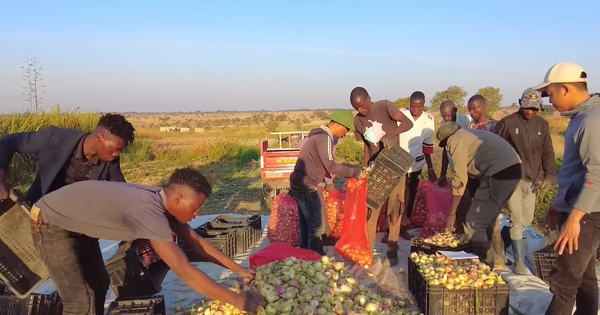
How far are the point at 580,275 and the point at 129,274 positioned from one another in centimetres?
357

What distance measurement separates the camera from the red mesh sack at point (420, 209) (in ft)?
20.8

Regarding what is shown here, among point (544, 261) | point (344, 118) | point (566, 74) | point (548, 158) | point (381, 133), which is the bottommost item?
point (544, 261)

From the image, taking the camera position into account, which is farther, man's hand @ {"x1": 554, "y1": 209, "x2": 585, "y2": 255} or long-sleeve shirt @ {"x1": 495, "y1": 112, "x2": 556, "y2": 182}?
long-sleeve shirt @ {"x1": 495, "y1": 112, "x2": 556, "y2": 182}

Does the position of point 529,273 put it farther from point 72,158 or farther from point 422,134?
point 72,158

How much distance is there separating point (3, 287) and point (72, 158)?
4.36 feet

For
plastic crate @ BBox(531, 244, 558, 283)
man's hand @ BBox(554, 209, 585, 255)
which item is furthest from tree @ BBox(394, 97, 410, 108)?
man's hand @ BBox(554, 209, 585, 255)

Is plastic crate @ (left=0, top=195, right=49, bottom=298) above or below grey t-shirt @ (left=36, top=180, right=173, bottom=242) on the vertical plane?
below

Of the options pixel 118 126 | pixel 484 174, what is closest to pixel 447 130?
pixel 484 174

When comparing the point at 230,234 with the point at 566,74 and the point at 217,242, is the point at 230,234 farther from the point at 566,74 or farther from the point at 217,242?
the point at 566,74

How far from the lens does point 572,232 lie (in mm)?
2883

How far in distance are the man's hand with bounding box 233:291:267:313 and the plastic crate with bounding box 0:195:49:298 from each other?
1.76 metres

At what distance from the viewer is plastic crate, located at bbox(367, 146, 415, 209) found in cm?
493

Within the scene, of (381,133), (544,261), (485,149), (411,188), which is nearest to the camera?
(544,261)

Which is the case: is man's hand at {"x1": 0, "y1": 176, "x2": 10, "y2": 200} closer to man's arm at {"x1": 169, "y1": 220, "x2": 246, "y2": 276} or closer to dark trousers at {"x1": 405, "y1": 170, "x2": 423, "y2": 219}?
man's arm at {"x1": 169, "y1": 220, "x2": 246, "y2": 276}
